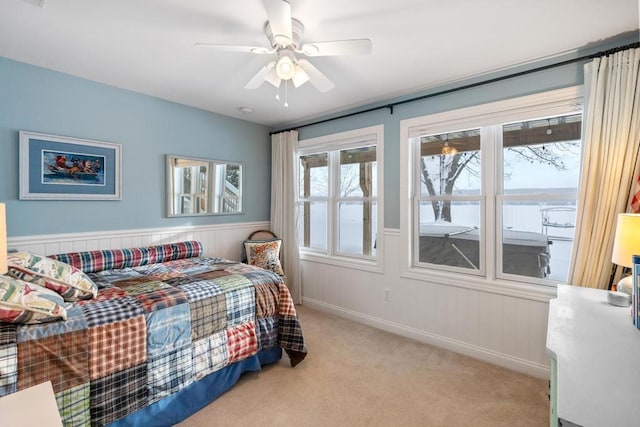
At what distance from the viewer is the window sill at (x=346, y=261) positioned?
3.35m

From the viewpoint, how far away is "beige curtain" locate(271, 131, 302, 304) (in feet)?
13.2

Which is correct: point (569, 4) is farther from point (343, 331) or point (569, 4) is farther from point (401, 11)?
point (343, 331)

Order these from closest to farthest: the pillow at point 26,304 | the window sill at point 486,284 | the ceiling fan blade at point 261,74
→ the pillow at point 26,304 → the ceiling fan blade at point 261,74 → the window sill at point 486,284

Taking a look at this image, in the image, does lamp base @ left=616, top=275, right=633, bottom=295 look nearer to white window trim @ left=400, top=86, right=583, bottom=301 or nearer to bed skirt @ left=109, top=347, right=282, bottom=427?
white window trim @ left=400, top=86, right=583, bottom=301

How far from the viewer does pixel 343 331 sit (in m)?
3.21

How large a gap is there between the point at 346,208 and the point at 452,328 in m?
1.74

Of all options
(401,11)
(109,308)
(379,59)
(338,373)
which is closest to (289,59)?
(401,11)

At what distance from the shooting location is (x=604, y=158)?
204cm

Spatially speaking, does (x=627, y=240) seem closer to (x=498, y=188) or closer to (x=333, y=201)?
(x=498, y=188)

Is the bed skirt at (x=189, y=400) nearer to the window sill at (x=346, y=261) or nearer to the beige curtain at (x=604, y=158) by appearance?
the window sill at (x=346, y=261)

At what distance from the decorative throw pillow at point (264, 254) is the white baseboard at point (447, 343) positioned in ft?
2.46

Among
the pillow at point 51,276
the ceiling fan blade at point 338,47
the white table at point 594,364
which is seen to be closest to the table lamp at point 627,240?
the white table at point 594,364

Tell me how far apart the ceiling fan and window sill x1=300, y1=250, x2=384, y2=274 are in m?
2.03

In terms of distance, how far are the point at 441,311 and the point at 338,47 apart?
242 centimetres
